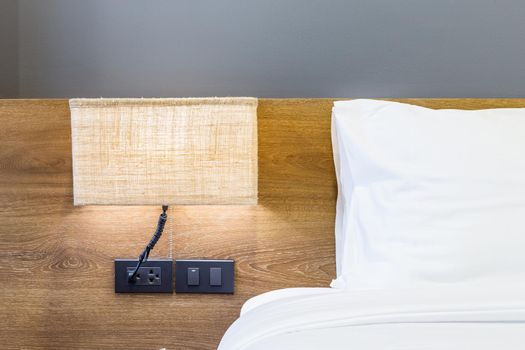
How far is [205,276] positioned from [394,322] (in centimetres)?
74

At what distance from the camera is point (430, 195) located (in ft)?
3.77

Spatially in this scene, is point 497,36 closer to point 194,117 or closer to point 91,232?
point 194,117

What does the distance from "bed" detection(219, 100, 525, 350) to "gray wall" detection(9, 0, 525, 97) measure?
0.21 m

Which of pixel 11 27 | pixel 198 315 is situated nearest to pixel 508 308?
pixel 198 315

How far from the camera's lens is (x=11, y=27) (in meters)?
1.52

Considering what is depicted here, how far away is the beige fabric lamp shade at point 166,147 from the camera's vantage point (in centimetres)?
125

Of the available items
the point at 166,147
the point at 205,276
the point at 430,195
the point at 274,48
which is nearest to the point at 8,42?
the point at 166,147

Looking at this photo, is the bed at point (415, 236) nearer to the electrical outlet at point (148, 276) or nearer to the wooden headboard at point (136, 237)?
the wooden headboard at point (136, 237)

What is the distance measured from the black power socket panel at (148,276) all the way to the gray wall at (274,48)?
0.48 m

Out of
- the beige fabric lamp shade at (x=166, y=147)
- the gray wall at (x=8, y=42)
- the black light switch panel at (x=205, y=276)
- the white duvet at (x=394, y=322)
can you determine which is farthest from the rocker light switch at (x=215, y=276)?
the gray wall at (x=8, y=42)

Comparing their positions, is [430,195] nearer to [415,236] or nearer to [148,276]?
[415,236]

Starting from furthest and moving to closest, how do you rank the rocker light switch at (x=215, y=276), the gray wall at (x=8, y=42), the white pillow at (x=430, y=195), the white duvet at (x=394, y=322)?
the gray wall at (x=8, y=42) < the rocker light switch at (x=215, y=276) < the white pillow at (x=430, y=195) < the white duvet at (x=394, y=322)

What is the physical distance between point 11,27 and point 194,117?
0.69m

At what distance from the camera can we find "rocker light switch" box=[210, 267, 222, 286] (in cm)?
140
